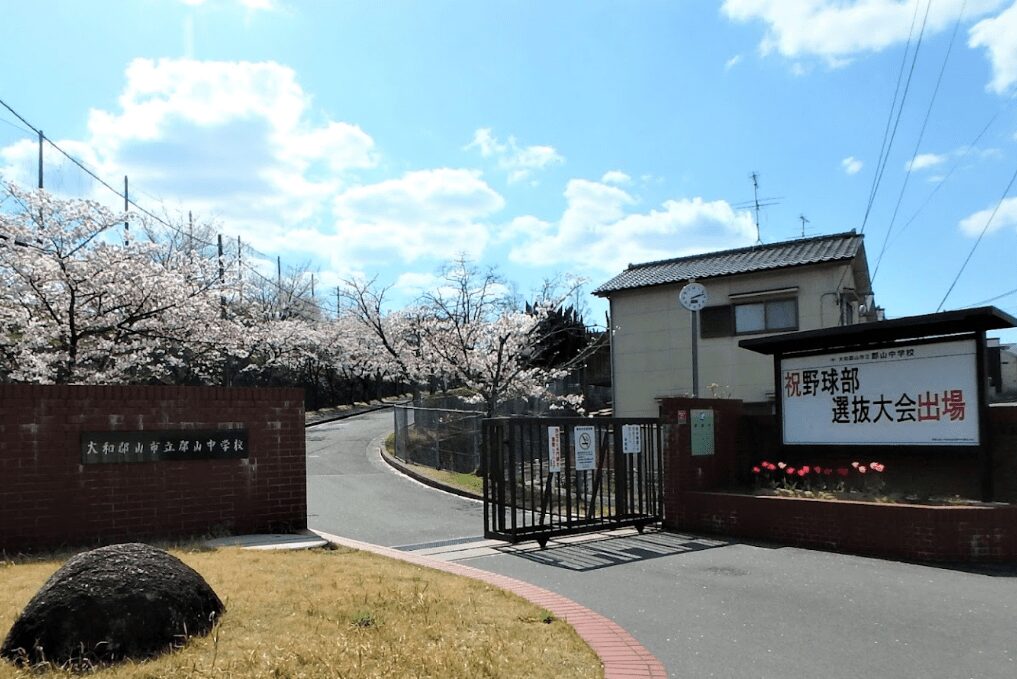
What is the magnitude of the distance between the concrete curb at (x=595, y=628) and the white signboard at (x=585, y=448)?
297cm

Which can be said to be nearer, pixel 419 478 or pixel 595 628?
pixel 595 628

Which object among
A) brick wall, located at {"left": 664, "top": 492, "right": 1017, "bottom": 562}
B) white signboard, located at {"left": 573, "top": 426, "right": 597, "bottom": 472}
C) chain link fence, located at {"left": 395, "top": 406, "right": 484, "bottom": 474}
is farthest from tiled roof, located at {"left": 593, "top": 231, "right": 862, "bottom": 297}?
white signboard, located at {"left": 573, "top": 426, "right": 597, "bottom": 472}

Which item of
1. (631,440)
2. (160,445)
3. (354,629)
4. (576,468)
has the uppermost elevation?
(160,445)

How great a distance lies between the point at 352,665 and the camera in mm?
4551

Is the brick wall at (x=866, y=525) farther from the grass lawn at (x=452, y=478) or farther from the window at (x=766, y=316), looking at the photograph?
the window at (x=766, y=316)

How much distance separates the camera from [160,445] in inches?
370

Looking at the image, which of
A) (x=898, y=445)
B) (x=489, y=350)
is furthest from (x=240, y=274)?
(x=898, y=445)

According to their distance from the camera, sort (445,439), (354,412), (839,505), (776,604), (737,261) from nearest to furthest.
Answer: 1. (776,604)
2. (839,505)
3. (445,439)
4. (737,261)
5. (354,412)

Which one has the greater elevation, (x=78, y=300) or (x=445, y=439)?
(x=78, y=300)

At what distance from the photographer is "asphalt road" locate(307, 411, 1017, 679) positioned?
538cm

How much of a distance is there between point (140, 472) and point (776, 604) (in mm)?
7154

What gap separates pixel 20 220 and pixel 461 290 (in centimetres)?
1244

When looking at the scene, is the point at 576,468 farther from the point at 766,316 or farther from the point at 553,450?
the point at 766,316

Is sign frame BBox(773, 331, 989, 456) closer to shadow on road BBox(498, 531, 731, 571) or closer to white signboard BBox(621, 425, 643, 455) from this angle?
white signboard BBox(621, 425, 643, 455)
